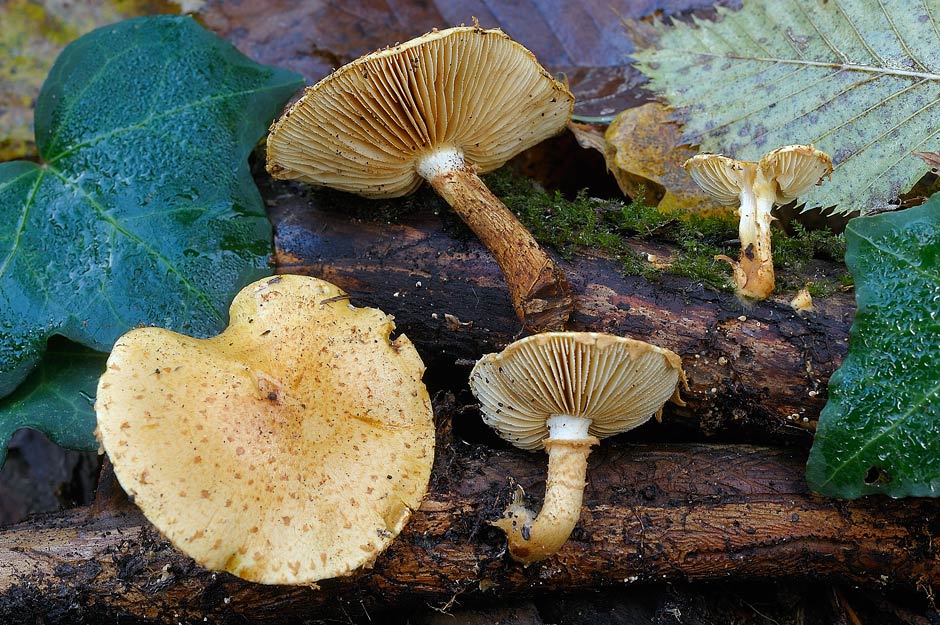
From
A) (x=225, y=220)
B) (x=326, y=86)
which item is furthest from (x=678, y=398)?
(x=225, y=220)

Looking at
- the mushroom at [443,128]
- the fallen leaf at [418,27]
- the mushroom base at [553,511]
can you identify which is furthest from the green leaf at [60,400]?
the fallen leaf at [418,27]

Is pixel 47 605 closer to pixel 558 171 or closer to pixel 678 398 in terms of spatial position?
pixel 678 398

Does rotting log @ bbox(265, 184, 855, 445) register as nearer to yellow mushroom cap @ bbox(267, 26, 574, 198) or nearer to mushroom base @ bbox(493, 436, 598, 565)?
yellow mushroom cap @ bbox(267, 26, 574, 198)

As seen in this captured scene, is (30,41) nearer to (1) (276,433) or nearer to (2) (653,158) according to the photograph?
(1) (276,433)

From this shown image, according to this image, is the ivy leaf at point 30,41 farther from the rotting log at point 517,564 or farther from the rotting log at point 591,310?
the rotting log at point 517,564

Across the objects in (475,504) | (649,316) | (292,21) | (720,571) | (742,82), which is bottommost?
(720,571)

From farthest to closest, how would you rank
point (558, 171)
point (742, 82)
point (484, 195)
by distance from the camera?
point (558, 171)
point (742, 82)
point (484, 195)
